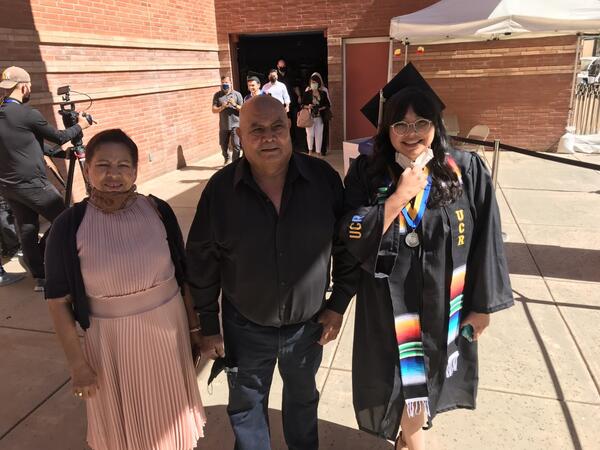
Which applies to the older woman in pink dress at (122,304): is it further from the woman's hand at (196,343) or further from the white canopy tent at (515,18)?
the white canopy tent at (515,18)

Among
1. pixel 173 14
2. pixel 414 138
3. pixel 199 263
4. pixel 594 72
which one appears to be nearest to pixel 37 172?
pixel 199 263

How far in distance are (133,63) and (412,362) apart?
312 inches

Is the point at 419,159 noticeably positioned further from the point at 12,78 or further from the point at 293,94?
the point at 293,94

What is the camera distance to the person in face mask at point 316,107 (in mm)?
10203

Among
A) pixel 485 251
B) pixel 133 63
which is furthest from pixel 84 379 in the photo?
pixel 133 63

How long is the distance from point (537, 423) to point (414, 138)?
73.9 inches

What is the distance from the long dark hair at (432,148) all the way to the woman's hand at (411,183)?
108 millimetres

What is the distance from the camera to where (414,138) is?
179cm

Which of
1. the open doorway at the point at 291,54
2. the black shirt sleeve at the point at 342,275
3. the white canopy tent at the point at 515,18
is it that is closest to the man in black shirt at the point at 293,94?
the open doorway at the point at 291,54

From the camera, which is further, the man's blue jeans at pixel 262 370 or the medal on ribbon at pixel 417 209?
the man's blue jeans at pixel 262 370

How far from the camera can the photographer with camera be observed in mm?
4070

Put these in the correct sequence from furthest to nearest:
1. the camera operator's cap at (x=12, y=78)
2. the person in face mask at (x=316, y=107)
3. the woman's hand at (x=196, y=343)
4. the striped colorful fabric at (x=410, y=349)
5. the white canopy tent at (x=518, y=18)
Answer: the person in face mask at (x=316, y=107) < the white canopy tent at (x=518, y=18) < the camera operator's cap at (x=12, y=78) < the woman's hand at (x=196, y=343) < the striped colorful fabric at (x=410, y=349)

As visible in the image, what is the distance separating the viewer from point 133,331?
191 cm

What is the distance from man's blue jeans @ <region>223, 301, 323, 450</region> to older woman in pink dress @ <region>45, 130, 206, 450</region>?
0.23m
